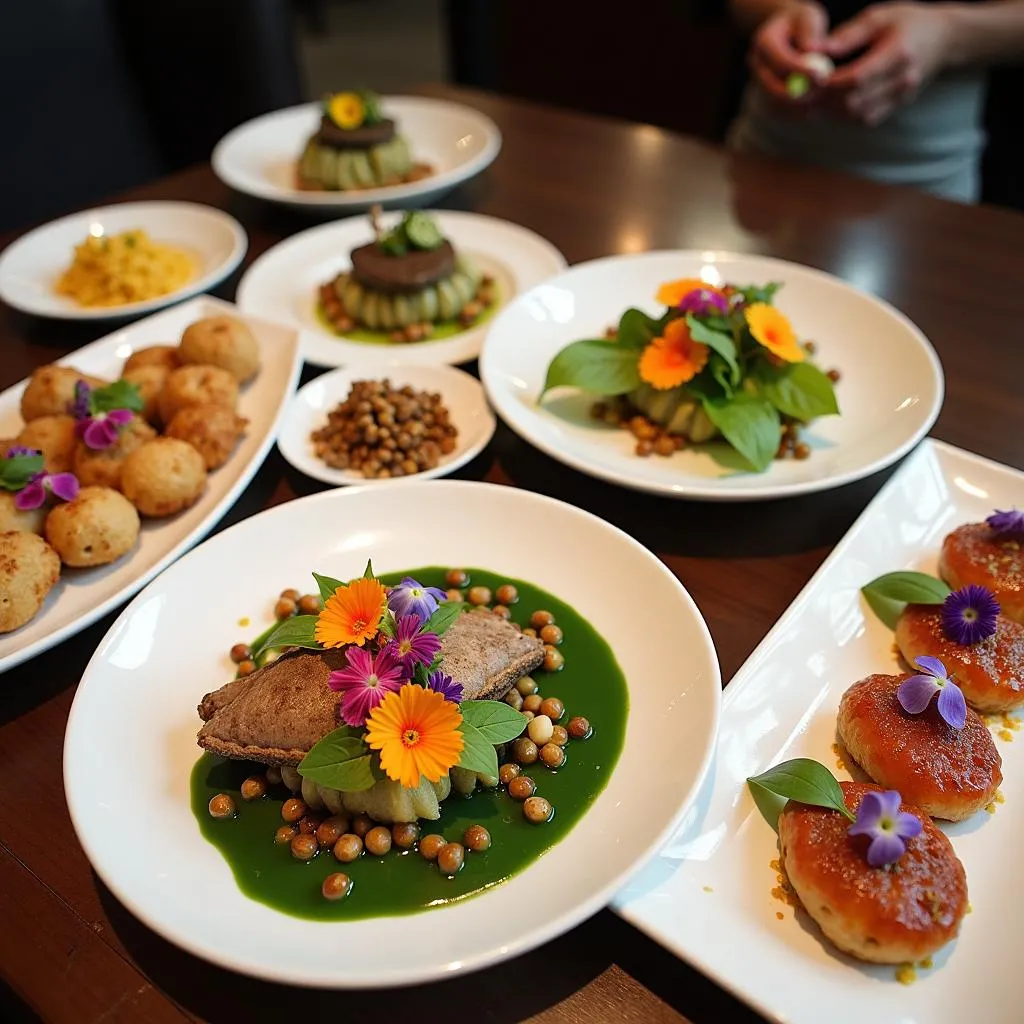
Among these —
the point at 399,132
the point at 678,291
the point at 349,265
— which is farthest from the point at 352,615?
the point at 399,132

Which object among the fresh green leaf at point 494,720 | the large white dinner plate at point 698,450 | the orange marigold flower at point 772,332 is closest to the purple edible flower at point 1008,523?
the large white dinner plate at point 698,450

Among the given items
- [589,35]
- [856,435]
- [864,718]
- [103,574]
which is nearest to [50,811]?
[103,574]

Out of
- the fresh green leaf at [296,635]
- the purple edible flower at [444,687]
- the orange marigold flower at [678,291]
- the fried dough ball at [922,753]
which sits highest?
the orange marigold flower at [678,291]

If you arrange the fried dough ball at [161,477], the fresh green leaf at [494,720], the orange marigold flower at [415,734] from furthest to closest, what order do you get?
1. the fried dough ball at [161,477]
2. the fresh green leaf at [494,720]
3. the orange marigold flower at [415,734]

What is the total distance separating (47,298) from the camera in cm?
292

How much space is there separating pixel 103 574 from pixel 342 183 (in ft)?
6.92

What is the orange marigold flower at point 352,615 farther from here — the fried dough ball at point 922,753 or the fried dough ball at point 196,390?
the fried dough ball at point 196,390

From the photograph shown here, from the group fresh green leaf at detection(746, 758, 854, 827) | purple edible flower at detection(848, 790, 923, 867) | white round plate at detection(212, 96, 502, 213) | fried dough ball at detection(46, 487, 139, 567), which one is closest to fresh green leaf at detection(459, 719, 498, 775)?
fresh green leaf at detection(746, 758, 854, 827)

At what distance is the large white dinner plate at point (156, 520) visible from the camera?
5.73 ft

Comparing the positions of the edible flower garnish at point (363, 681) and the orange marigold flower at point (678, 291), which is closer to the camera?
the edible flower garnish at point (363, 681)

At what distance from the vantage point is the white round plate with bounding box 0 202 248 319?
2779 mm

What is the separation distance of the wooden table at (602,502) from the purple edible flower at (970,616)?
338mm

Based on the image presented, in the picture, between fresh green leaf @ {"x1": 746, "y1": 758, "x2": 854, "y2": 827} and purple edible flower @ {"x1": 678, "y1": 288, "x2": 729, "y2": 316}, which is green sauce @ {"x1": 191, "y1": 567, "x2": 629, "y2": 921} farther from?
purple edible flower @ {"x1": 678, "y1": 288, "x2": 729, "y2": 316}

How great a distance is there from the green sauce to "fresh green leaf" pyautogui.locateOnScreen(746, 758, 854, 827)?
26 centimetres
